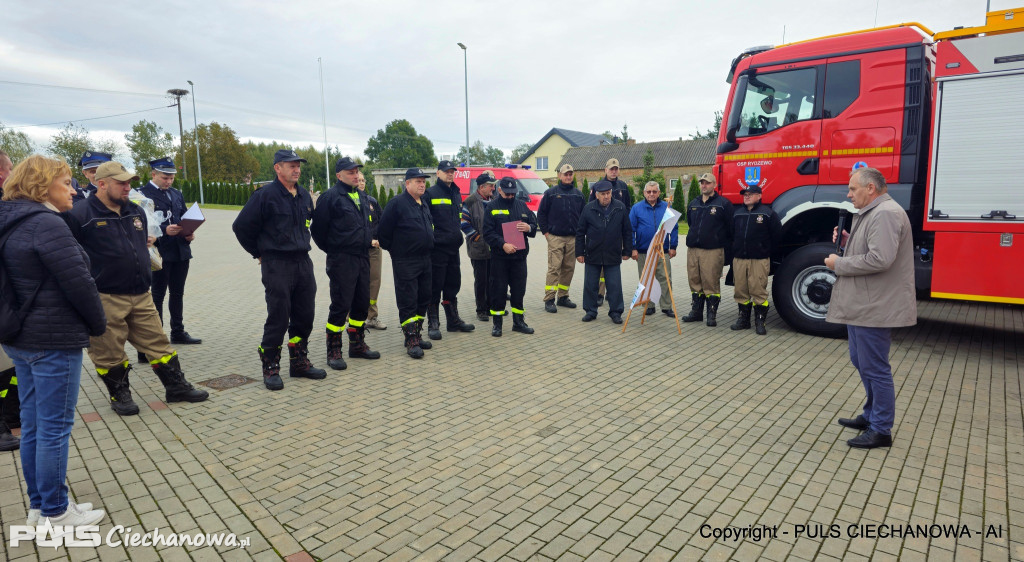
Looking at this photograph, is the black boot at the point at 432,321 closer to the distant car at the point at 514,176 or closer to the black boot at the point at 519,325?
the black boot at the point at 519,325

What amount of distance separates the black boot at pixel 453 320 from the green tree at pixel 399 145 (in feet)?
270

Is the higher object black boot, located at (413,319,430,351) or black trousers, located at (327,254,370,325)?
black trousers, located at (327,254,370,325)

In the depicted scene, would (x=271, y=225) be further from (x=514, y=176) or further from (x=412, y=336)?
(x=514, y=176)

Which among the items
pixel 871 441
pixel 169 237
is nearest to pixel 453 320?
pixel 169 237

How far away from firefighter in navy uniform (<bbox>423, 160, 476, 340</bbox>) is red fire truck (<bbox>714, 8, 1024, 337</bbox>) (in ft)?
11.3

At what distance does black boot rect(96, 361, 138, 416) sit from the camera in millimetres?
4660

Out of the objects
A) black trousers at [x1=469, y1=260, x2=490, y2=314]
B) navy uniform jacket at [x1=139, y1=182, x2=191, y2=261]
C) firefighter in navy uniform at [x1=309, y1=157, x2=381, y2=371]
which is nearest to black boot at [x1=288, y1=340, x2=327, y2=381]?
firefighter in navy uniform at [x1=309, y1=157, x2=381, y2=371]

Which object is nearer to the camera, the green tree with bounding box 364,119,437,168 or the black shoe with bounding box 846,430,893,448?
the black shoe with bounding box 846,430,893,448

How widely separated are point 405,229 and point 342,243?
78cm

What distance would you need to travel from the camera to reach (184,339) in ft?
23.0

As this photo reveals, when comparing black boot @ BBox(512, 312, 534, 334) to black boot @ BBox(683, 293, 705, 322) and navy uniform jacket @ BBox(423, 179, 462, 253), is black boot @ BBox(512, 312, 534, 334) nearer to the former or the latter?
navy uniform jacket @ BBox(423, 179, 462, 253)

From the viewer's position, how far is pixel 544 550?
2908mm

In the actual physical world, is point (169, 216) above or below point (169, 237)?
above

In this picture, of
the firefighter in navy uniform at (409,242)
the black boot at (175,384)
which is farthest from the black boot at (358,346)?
the black boot at (175,384)
